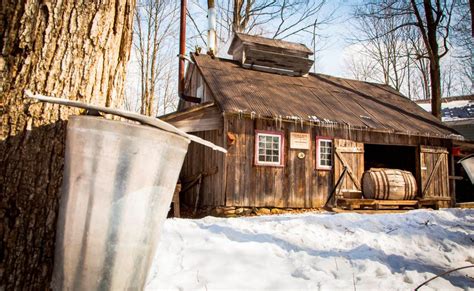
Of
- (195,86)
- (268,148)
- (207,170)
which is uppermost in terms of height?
(195,86)

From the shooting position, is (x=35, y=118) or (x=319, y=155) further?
(x=319, y=155)


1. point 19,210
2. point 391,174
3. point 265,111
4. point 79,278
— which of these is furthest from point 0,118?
A: point 391,174

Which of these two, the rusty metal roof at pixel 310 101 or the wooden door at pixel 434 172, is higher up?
the rusty metal roof at pixel 310 101

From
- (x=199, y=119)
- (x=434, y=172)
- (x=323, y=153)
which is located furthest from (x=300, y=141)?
(x=434, y=172)

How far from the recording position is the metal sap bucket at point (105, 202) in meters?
1.26

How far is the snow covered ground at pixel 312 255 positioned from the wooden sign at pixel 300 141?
4249mm

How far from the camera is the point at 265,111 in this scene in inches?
369

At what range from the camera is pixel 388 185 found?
9.91 meters

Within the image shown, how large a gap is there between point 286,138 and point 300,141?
1.55 ft

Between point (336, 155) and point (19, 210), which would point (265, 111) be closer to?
point (336, 155)

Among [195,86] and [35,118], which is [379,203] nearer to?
[195,86]

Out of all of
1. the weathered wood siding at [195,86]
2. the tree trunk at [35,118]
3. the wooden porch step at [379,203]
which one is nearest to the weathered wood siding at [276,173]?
the wooden porch step at [379,203]

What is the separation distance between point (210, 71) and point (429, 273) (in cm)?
940

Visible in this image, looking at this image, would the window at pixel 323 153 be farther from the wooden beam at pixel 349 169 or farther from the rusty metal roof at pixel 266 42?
the rusty metal roof at pixel 266 42
